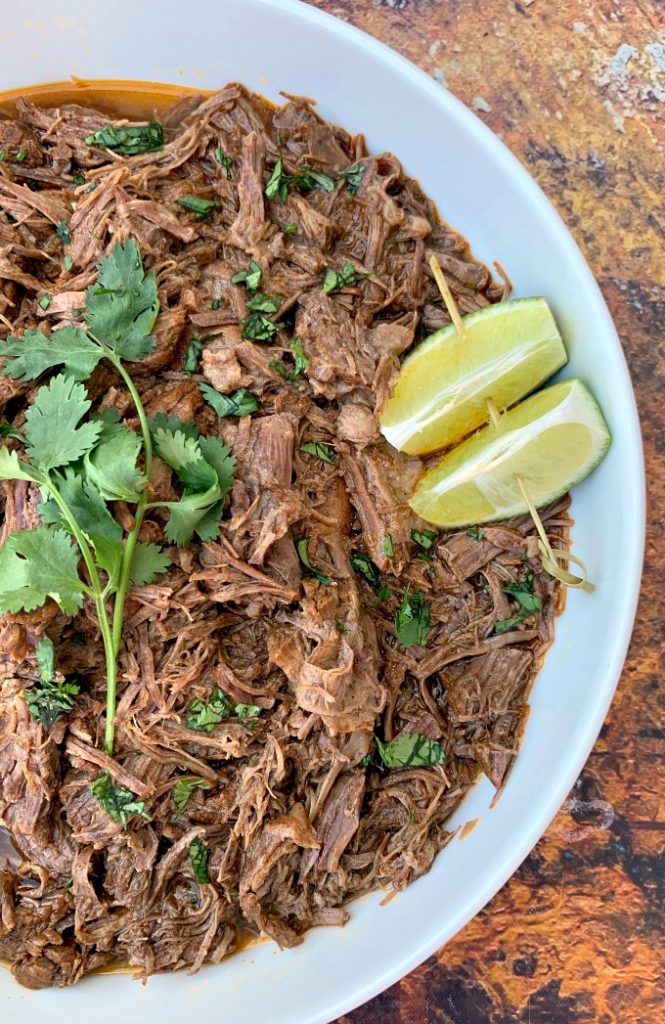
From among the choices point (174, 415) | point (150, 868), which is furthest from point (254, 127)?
point (150, 868)

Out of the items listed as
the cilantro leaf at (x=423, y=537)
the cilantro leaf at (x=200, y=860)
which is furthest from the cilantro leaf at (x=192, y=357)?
the cilantro leaf at (x=200, y=860)

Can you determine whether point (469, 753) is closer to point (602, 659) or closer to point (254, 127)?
point (602, 659)

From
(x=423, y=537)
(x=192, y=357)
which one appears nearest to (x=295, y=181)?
(x=192, y=357)

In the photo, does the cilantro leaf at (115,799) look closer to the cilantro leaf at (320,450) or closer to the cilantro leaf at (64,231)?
the cilantro leaf at (320,450)

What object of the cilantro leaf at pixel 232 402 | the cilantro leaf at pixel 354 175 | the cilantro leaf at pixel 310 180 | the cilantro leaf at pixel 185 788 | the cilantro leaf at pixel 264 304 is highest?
the cilantro leaf at pixel 354 175

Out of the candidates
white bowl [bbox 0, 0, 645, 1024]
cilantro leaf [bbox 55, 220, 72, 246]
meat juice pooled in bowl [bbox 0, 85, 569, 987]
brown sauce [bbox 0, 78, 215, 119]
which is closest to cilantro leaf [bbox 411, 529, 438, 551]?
meat juice pooled in bowl [bbox 0, 85, 569, 987]

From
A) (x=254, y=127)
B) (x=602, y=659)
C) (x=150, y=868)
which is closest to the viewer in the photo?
(x=602, y=659)

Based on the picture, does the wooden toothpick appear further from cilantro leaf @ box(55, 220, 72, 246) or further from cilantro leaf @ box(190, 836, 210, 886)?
cilantro leaf @ box(190, 836, 210, 886)
